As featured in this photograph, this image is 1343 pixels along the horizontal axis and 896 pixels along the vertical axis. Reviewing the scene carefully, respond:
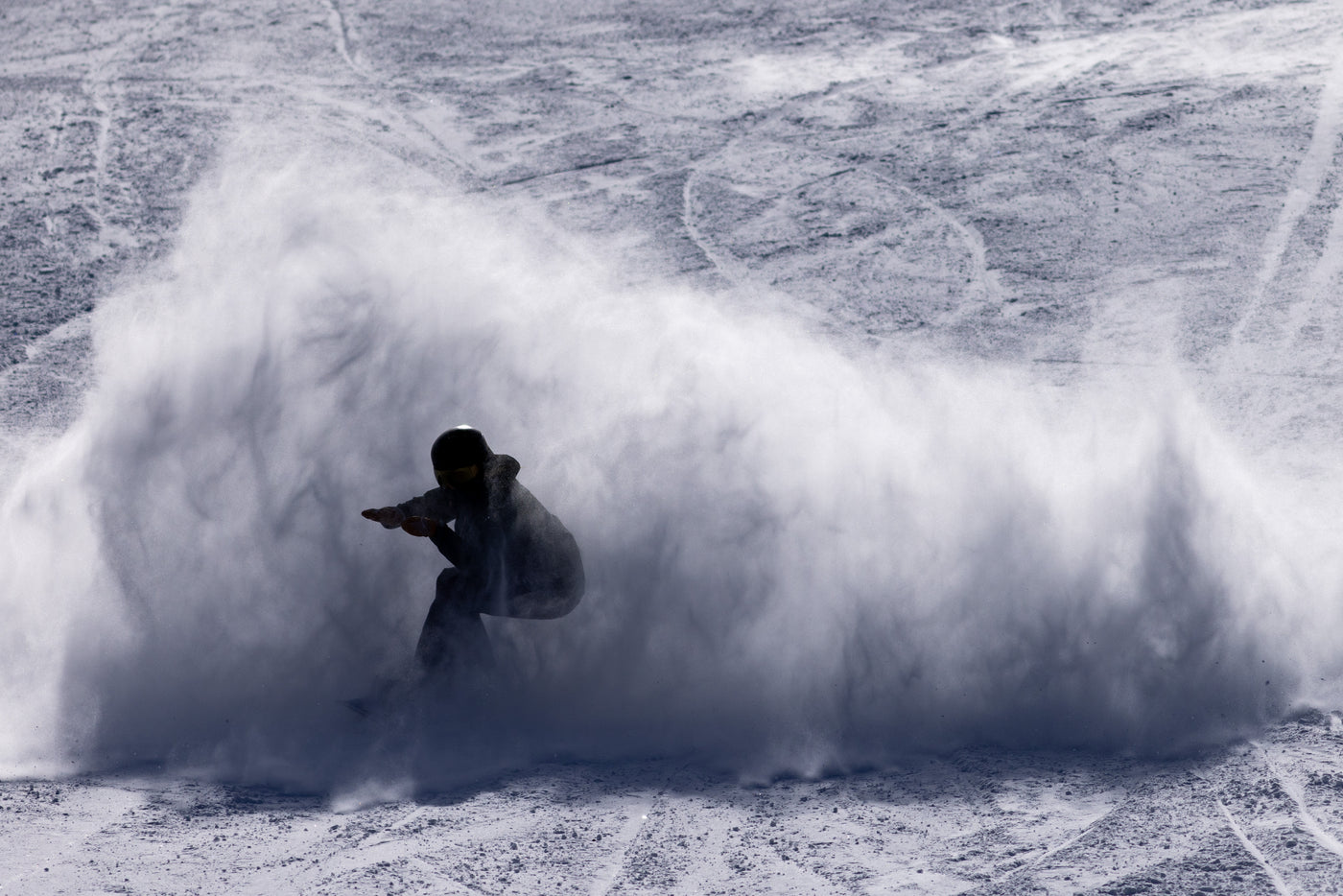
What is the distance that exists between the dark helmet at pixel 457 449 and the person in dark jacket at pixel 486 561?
3cm

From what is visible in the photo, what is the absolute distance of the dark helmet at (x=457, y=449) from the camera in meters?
5.72

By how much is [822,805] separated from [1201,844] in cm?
140

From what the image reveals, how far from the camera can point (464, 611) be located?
595 centimetres

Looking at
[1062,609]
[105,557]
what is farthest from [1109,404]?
[105,557]

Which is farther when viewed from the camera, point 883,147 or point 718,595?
point 883,147

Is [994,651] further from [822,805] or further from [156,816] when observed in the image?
[156,816]

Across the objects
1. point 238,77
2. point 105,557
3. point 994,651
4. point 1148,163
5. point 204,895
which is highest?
point 238,77

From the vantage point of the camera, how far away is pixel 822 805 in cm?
540

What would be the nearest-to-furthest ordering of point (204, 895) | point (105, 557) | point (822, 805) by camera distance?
point (204, 895) → point (822, 805) → point (105, 557)

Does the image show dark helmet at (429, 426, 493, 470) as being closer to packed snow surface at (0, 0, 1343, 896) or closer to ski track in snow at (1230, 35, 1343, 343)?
Result: packed snow surface at (0, 0, 1343, 896)

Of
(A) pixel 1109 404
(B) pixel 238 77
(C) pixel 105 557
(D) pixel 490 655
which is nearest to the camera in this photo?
(D) pixel 490 655

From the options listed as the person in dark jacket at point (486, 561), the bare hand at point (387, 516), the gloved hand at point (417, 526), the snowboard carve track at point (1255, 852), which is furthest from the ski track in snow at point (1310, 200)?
the bare hand at point (387, 516)

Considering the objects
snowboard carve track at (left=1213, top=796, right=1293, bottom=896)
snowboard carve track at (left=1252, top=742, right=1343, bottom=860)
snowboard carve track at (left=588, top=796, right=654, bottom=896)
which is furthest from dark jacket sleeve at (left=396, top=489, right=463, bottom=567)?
snowboard carve track at (left=1252, top=742, right=1343, bottom=860)

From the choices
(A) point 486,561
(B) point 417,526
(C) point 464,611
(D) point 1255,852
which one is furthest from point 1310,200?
(B) point 417,526
